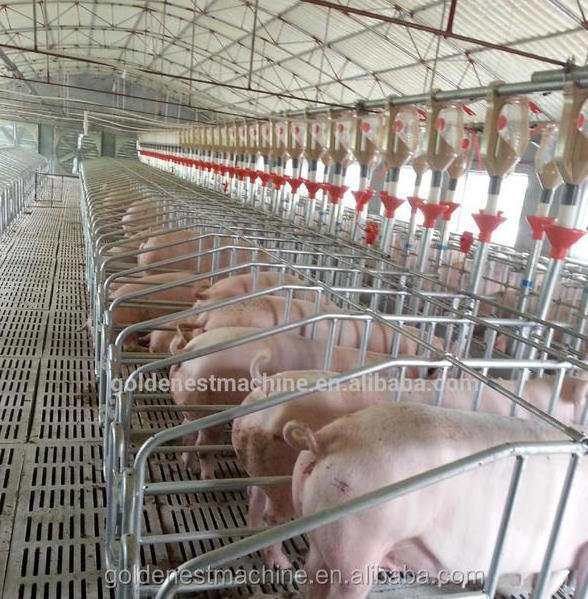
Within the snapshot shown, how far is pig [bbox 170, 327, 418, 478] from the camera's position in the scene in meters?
3.28

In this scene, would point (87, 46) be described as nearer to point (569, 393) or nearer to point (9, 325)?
point (9, 325)

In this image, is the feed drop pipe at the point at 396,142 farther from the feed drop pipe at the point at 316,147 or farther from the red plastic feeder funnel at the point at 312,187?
the red plastic feeder funnel at the point at 312,187

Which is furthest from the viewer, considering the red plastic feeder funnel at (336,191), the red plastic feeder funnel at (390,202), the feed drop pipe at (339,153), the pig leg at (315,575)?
the red plastic feeder funnel at (336,191)

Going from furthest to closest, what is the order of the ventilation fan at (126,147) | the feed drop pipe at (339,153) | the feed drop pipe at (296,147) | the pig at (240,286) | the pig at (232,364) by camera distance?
1. the ventilation fan at (126,147)
2. the feed drop pipe at (296,147)
3. the feed drop pipe at (339,153)
4. the pig at (240,286)
5. the pig at (232,364)

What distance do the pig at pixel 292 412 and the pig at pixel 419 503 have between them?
1.28ft

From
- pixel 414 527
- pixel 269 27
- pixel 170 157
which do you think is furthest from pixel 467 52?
pixel 170 157

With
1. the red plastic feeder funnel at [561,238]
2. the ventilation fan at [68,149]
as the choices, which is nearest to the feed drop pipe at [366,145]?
the red plastic feeder funnel at [561,238]

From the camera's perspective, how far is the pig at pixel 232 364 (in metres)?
3.28

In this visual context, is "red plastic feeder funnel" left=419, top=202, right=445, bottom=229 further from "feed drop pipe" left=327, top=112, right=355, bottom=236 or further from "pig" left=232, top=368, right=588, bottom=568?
"pig" left=232, top=368, right=588, bottom=568

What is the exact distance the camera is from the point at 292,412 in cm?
254

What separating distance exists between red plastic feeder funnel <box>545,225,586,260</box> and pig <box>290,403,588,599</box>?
1567 millimetres

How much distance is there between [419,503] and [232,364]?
158cm

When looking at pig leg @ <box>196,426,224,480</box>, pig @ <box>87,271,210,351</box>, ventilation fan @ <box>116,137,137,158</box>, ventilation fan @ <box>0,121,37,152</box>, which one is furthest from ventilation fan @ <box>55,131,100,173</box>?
pig leg @ <box>196,426,224,480</box>

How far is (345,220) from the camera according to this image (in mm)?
11758
